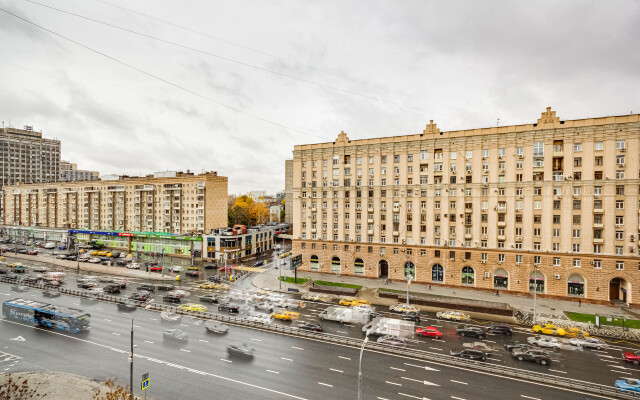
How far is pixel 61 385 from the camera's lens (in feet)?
84.9

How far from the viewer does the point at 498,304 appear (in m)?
49.4

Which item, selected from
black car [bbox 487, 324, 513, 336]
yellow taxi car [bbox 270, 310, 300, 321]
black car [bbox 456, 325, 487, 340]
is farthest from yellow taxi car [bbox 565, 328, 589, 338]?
yellow taxi car [bbox 270, 310, 300, 321]

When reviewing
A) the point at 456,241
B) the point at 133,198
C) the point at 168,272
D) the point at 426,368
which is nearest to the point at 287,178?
the point at 133,198

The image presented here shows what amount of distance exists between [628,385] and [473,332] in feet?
47.0

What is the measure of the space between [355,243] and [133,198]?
2966 inches

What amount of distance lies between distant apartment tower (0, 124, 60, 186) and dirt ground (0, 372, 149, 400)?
164840mm

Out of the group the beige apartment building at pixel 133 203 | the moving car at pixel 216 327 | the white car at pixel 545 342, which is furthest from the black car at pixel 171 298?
the white car at pixel 545 342

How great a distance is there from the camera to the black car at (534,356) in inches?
1265

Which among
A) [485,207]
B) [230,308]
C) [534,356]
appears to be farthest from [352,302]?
[485,207]

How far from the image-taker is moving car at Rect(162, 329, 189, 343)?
35656mm

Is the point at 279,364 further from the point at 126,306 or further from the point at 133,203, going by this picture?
the point at 133,203

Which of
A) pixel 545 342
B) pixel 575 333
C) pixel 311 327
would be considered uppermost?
pixel 311 327

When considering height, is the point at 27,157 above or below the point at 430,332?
above

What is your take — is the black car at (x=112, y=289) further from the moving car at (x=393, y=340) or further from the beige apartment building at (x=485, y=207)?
the moving car at (x=393, y=340)
